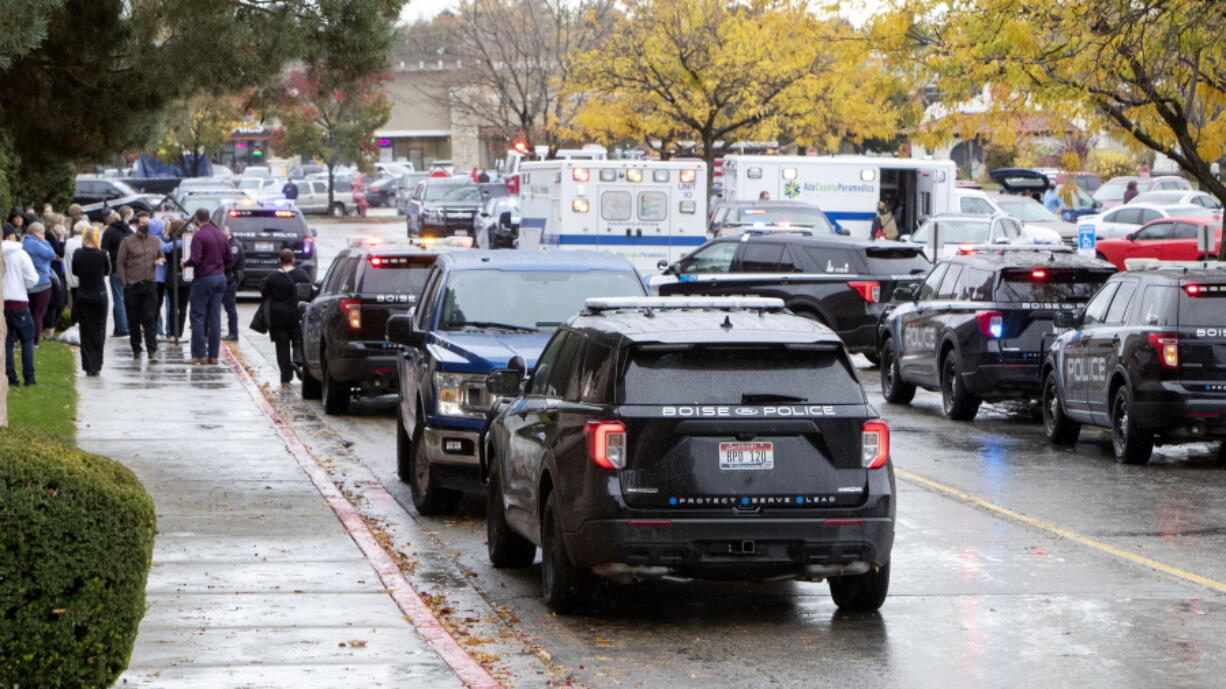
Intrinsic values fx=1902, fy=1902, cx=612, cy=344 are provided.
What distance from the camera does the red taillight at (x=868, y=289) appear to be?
25812 mm

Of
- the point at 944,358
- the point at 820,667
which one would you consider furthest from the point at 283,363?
the point at 820,667

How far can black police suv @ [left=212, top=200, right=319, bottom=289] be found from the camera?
117 feet

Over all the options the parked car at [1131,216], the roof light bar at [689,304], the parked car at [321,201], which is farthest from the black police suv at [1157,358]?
the parked car at [321,201]

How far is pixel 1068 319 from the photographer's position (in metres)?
17.9

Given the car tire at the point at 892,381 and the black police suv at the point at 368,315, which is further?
the car tire at the point at 892,381

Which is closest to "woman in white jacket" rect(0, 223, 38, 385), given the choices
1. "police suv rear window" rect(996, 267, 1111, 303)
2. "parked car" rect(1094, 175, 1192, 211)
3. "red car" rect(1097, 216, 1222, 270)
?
"police suv rear window" rect(996, 267, 1111, 303)

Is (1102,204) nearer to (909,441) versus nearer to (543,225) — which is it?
(543,225)

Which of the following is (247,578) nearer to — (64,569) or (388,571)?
(388,571)

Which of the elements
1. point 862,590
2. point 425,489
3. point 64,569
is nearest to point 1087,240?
point 425,489

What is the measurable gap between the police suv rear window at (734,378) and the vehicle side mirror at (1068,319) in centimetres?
→ 852

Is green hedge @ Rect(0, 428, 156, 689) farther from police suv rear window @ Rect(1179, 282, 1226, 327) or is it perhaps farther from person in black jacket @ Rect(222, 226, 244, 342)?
person in black jacket @ Rect(222, 226, 244, 342)

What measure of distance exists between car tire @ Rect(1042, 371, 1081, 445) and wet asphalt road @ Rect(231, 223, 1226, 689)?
207 centimetres

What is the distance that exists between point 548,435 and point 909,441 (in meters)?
8.94

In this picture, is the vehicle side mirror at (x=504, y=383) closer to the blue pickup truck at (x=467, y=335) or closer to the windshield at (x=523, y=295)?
the blue pickup truck at (x=467, y=335)
